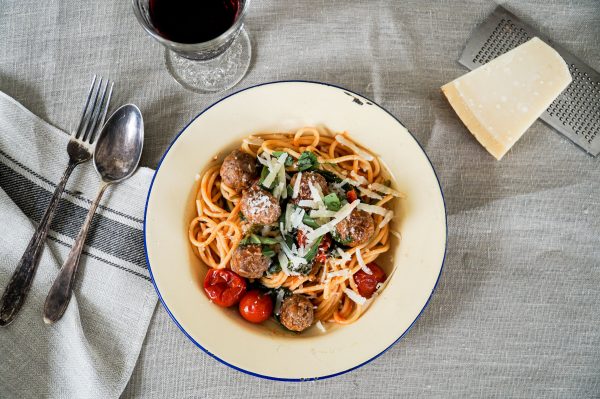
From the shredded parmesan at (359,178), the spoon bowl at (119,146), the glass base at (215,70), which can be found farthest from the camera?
the glass base at (215,70)

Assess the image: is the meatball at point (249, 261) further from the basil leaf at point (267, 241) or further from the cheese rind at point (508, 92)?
the cheese rind at point (508, 92)

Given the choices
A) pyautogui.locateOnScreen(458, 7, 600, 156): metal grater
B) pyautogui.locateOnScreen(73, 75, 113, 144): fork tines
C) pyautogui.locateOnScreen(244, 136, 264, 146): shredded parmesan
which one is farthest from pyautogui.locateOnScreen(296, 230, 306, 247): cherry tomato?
pyautogui.locateOnScreen(458, 7, 600, 156): metal grater

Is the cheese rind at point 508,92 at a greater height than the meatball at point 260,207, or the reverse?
the cheese rind at point 508,92

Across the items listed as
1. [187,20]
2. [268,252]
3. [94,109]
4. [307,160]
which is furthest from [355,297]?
[94,109]

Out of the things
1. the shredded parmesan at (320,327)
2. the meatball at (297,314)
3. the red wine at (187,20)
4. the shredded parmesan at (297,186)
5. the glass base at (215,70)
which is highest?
the red wine at (187,20)

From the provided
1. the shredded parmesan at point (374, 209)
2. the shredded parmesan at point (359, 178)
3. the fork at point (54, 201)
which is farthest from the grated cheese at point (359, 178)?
the fork at point (54, 201)
